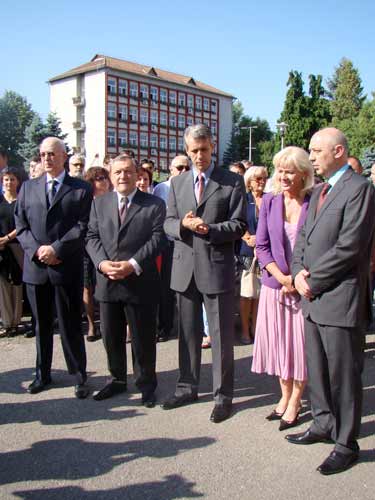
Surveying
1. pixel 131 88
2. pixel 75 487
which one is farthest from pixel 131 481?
pixel 131 88

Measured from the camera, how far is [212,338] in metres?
4.38

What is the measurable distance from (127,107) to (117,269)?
75.0m

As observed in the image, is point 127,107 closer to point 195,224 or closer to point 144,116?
→ point 144,116

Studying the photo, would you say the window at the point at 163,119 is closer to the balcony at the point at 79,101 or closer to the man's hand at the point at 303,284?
the balcony at the point at 79,101

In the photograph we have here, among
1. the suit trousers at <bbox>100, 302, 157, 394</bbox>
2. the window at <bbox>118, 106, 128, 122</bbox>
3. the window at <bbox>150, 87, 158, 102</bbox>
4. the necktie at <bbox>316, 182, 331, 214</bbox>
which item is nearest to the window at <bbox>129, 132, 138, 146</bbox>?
the window at <bbox>118, 106, 128, 122</bbox>

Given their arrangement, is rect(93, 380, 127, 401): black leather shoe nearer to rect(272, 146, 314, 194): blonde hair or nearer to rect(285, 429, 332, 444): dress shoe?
rect(285, 429, 332, 444): dress shoe

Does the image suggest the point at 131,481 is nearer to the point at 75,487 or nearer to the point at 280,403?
the point at 75,487

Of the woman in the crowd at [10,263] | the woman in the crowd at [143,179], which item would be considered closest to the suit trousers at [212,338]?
the woman in the crowd at [143,179]

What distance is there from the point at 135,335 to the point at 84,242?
108 cm

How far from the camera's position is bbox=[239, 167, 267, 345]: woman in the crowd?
251 inches

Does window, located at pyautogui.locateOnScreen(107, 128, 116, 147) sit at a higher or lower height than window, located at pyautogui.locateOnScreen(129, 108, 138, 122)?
lower

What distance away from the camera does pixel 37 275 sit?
189 inches

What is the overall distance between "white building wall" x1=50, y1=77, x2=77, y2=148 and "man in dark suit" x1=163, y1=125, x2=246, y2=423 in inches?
2870

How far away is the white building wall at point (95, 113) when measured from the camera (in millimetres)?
72125
